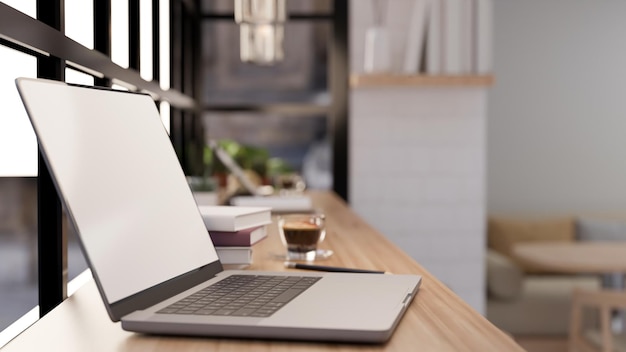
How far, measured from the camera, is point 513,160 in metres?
5.52

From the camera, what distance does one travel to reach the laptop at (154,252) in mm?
856

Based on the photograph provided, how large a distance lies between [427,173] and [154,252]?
10.4ft

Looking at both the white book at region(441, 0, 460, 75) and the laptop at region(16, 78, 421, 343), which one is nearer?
the laptop at region(16, 78, 421, 343)

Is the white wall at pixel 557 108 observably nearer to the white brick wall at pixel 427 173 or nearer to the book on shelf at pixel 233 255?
the white brick wall at pixel 427 173

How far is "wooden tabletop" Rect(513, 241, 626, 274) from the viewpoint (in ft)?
12.6

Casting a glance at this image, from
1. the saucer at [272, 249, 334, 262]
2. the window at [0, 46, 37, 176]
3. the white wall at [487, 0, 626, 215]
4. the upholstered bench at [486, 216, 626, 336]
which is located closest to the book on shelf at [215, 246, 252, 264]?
the saucer at [272, 249, 334, 262]

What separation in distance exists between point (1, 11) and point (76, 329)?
16.0 inches

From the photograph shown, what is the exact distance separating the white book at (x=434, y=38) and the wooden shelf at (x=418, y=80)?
0.04 m

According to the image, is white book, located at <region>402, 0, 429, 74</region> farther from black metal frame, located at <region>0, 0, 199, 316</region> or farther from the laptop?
the laptop

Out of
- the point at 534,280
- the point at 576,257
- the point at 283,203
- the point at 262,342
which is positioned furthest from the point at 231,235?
the point at 534,280

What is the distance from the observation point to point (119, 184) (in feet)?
3.29

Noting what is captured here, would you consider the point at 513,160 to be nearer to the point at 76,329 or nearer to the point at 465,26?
the point at 465,26

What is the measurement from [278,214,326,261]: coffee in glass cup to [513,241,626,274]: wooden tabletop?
8.65ft

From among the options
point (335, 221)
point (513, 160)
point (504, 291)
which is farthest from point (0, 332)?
point (513, 160)
